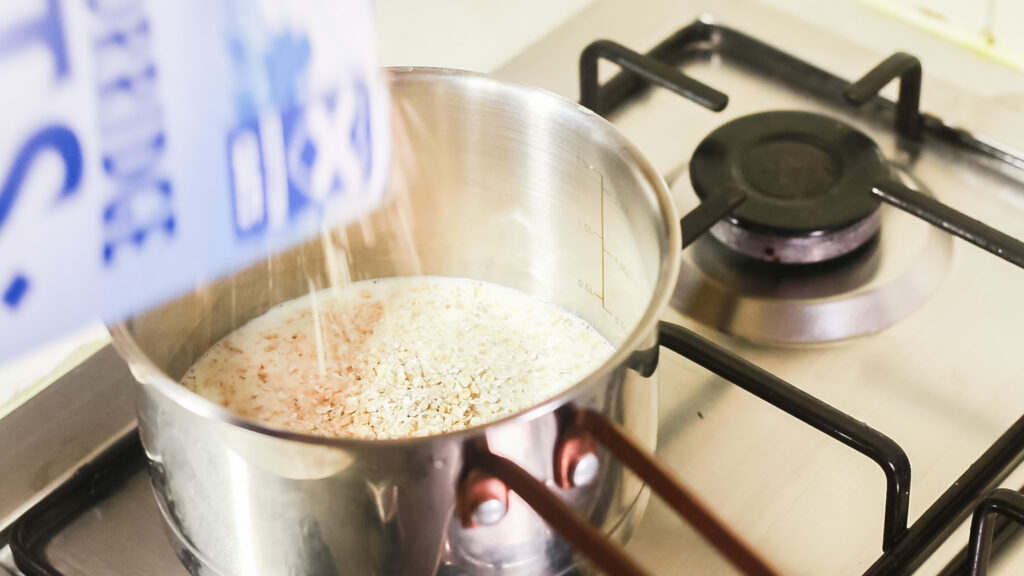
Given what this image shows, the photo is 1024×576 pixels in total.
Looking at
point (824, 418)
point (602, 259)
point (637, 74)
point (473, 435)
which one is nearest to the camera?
point (473, 435)

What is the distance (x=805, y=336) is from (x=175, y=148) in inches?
13.0

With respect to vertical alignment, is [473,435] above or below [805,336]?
above

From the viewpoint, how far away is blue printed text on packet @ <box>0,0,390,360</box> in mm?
570

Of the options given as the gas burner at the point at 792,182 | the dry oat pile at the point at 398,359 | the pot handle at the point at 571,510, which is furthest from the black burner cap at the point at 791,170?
the pot handle at the point at 571,510

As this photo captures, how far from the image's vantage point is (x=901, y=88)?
2.33ft

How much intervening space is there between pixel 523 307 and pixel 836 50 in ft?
0.93

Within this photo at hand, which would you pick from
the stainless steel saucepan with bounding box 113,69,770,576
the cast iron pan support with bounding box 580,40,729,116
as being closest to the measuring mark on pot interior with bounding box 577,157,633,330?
the stainless steel saucepan with bounding box 113,69,770,576

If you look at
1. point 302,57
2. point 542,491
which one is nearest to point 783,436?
point 542,491

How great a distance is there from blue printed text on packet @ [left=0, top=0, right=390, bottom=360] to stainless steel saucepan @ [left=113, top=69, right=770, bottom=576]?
0.03 metres

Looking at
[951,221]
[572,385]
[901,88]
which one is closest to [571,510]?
[572,385]

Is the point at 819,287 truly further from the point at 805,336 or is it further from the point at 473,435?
the point at 473,435

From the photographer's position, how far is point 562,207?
2.06 feet

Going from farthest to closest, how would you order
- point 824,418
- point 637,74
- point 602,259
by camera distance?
1. point 637,74
2. point 602,259
3. point 824,418

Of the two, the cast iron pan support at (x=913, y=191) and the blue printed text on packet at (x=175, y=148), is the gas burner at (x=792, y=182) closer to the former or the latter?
the cast iron pan support at (x=913, y=191)
